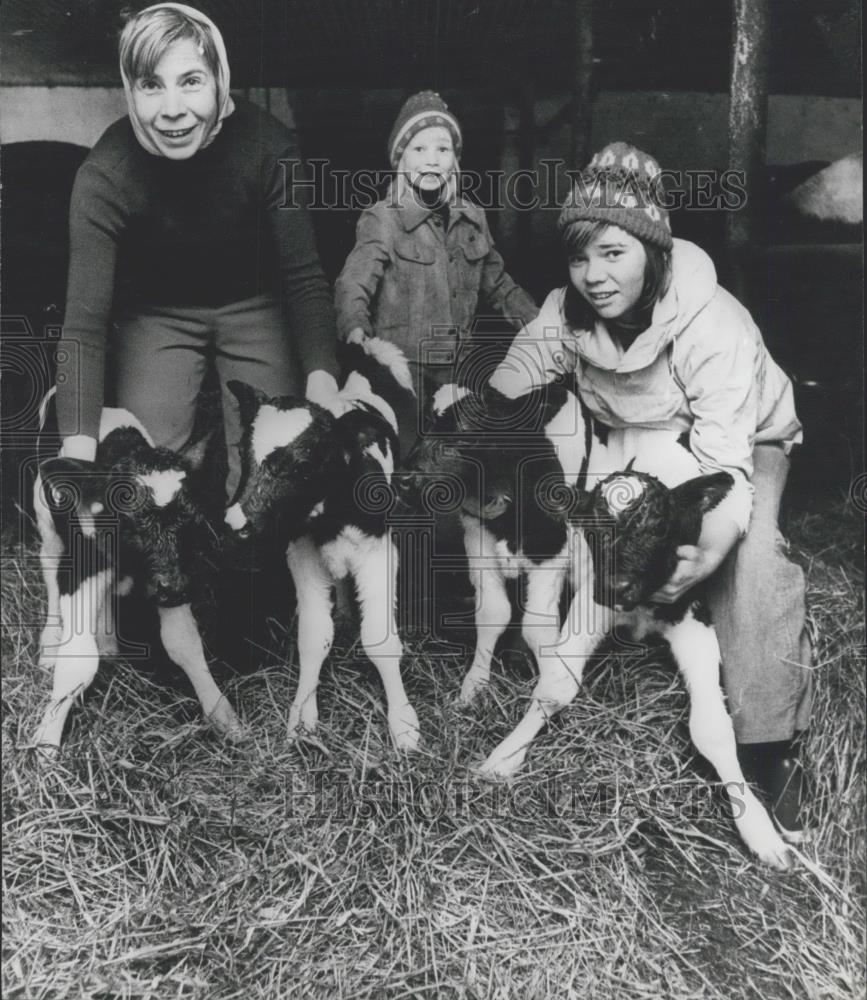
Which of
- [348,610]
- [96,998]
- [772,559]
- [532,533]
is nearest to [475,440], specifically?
[532,533]

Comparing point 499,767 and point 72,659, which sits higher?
point 72,659

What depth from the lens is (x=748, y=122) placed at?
129 inches

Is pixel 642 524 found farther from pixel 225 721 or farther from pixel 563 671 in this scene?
pixel 225 721

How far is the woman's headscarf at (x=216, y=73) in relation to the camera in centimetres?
300

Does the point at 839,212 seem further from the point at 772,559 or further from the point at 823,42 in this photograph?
the point at 772,559

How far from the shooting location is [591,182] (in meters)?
3.10

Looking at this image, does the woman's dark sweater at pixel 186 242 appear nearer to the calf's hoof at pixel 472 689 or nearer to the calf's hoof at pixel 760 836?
the calf's hoof at pixel 472 689

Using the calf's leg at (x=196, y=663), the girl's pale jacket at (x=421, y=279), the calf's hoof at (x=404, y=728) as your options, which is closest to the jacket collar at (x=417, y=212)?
the girl's pale jacket at (x=421, y=279)

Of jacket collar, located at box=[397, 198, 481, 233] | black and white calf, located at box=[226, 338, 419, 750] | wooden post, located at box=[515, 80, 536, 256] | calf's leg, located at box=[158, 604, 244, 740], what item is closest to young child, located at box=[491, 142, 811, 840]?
wooden post, located at box=[515, 80, 536, 256]

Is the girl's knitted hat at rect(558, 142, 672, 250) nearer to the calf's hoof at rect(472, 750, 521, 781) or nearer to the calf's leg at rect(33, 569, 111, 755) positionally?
the calf's hoof at rect(472, 750, 521, 781)

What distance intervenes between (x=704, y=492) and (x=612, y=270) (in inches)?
26.9

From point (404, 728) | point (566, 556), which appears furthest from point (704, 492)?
point (404, 728)

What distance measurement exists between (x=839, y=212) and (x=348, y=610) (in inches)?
75.9

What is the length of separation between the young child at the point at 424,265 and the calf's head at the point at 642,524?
60cm
